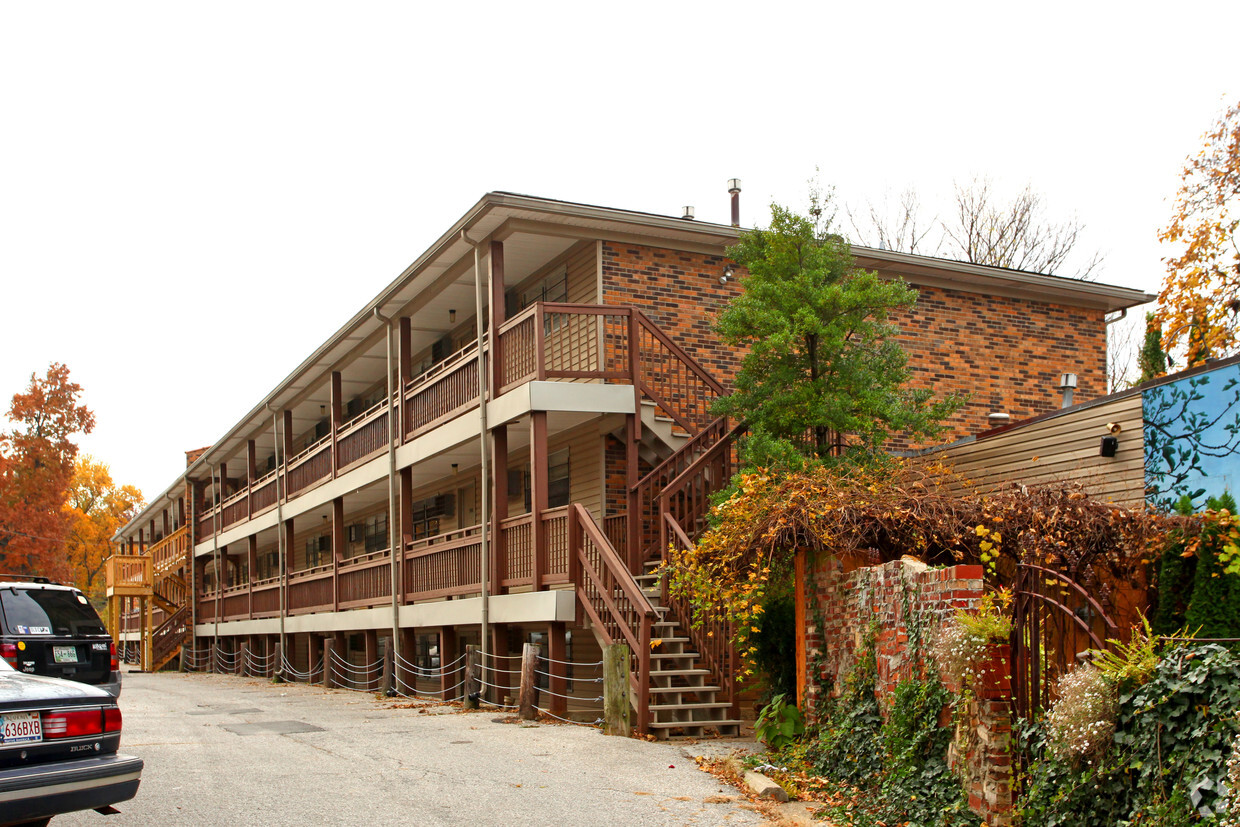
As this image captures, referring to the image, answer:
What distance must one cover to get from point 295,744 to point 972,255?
98.5ft

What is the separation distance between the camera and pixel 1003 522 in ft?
32.5

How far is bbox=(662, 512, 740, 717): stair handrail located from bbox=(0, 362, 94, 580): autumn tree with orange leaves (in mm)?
43261

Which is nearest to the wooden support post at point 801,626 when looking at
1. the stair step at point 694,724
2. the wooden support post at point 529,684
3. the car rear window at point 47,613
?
the stair step at point 694,724

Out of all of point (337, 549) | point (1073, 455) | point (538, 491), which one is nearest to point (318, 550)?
point (337, 549)

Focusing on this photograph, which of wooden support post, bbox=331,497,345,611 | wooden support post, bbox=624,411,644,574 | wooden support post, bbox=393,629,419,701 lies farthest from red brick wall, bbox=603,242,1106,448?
wooden support post, bbox=331,497,345,611

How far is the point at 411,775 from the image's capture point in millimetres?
10258

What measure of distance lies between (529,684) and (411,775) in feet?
14.5

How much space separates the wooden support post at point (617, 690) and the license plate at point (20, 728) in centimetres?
678

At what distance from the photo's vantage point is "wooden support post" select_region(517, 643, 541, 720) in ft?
47.6

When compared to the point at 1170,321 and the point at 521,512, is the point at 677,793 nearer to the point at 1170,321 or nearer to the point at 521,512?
the point at 521,512

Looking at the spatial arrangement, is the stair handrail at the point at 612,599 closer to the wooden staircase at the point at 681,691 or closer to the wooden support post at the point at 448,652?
the wooden staircase at the point at 681,691

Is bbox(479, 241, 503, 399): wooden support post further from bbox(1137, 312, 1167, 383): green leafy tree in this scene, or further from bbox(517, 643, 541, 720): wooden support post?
bbox(1137, 312, 1167, 383): green leafy tree

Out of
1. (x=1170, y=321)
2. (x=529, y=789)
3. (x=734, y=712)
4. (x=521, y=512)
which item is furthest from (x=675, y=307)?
(x=529, y=789)

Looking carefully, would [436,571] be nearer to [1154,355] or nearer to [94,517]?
[1154,355]
